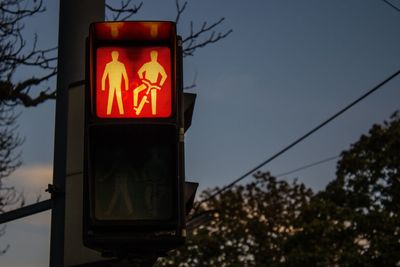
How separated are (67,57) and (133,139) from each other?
1.10 meters

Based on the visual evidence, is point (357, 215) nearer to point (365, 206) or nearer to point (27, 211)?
point (365, 206)

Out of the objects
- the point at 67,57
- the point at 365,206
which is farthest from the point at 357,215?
the point at 67,57

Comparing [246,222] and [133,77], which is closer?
[133,77]

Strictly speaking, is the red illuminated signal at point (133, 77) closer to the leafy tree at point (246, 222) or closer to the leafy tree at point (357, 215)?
the leafy tree at point (357, 215)

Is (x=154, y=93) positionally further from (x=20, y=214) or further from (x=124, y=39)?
(x=20, y=214)

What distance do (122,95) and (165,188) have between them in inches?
17.2

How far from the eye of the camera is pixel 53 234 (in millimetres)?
4359

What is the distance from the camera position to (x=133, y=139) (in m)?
3.81

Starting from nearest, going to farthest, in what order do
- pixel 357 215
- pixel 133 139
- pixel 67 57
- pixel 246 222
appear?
pixel 133 139, pixel 67 57, pixel 357 215, pixel 246 222

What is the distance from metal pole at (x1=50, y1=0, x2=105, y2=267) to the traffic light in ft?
2.34

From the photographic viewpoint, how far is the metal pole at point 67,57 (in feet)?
14.8

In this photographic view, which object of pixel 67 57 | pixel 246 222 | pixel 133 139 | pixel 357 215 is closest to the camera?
pixel 133 139

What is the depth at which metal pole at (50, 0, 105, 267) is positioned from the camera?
4.52 metres

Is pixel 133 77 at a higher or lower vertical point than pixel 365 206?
lower
